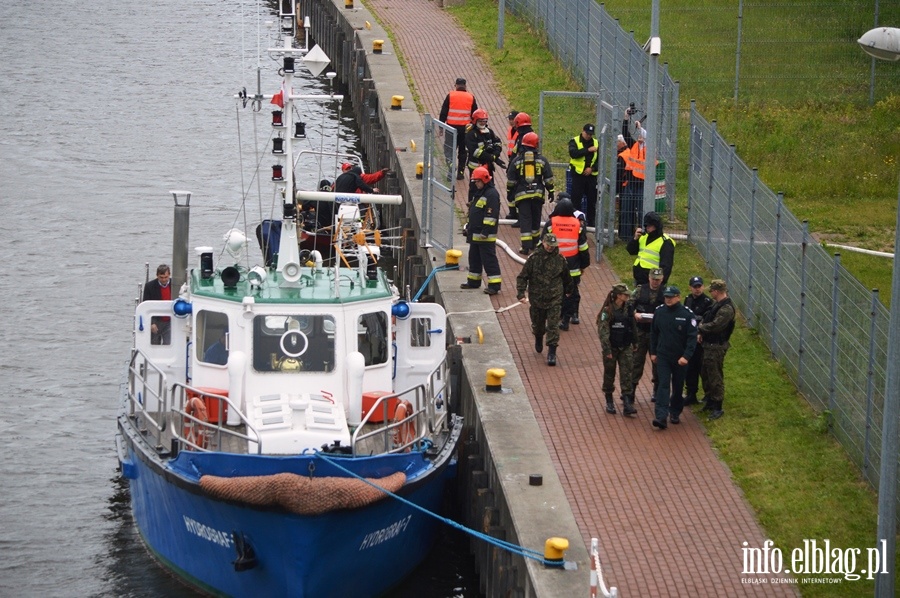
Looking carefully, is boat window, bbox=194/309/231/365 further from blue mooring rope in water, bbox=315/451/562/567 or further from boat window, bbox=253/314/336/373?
blue mooring rope in water, bbox=315/451/562/567

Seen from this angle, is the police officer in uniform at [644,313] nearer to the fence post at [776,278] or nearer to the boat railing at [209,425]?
the fence post at [776,278]

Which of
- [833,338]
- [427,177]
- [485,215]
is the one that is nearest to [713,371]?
[833,338]

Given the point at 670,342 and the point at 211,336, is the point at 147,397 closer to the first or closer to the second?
the point at 211,336

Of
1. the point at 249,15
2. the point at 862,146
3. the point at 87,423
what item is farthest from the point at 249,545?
the point at 249,15

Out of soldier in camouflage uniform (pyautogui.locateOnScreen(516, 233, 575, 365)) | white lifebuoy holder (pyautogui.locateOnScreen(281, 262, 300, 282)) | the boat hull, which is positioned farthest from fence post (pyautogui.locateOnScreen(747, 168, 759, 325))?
white lifebuoy holder (pyautogui.locateOnScreen(281, 262, 300, 282))

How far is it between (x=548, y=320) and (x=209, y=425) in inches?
225

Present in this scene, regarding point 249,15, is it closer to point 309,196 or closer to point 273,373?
point 309,196

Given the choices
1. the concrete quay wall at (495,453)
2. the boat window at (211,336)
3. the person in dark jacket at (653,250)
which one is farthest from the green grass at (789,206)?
the boat window at (211,336)

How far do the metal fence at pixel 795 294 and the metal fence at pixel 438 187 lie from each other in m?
4.01

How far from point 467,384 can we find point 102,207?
54.6ft

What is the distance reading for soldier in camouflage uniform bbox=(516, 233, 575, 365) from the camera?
2025cm

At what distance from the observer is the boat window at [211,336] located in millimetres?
18125

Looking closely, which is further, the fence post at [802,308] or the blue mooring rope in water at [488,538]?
the fence post at [802,308]

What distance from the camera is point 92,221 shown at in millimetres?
33344
